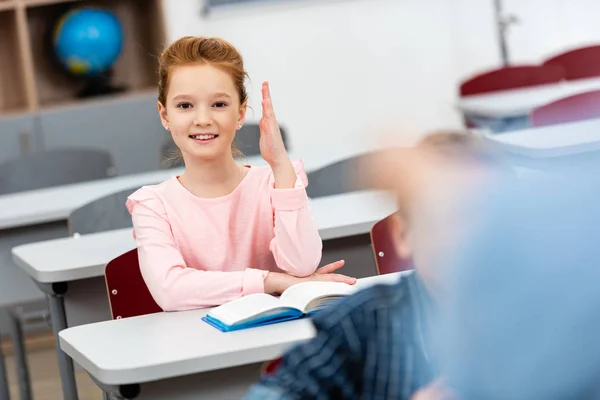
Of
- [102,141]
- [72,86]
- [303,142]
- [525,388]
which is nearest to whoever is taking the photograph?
[525,388]

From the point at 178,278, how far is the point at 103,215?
1.04m

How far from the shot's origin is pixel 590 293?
574 mm

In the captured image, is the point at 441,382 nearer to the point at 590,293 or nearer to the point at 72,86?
the point at 590,293

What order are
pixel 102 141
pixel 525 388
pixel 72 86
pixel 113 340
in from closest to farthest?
pixel 525 388, pixel 113 340, pixel 102 141, pixel 72 86

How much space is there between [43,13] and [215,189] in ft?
10.8

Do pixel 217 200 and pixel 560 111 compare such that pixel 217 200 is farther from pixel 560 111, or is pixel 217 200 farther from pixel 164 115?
pixel 560 111

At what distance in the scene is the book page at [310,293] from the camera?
176 cm

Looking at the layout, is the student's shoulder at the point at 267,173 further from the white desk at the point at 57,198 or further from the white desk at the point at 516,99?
the white desk at the point at 516,99

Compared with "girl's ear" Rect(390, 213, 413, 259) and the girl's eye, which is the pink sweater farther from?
"girl's ear" Rect(390, 213, 413, 259)

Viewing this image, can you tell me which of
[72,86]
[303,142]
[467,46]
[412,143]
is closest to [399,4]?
[467,46]

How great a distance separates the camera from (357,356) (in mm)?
1059

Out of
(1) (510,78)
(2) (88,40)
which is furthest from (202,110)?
(1) (510,78)

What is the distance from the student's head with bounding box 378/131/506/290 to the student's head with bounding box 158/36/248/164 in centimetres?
131

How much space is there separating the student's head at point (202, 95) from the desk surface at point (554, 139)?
37.4 inches
